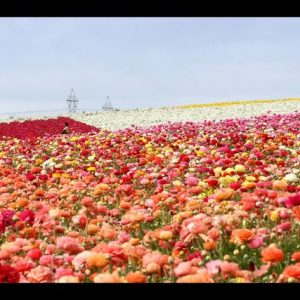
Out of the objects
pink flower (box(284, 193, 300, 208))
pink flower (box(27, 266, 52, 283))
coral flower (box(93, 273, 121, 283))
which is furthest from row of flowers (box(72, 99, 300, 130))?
coral flower (box(93, 273, 121, 283))

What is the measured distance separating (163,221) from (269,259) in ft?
7.10

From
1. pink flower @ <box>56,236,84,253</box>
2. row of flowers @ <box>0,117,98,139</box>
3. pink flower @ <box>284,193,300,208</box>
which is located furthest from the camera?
row of flowers @ <box>0,117,98,139</box>

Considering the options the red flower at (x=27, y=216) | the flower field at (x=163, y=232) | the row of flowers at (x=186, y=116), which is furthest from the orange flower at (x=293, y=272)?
the row of flowers at (x=186, y=116)

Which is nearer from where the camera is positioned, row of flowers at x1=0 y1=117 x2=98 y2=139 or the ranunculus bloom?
the ranunculus bloom

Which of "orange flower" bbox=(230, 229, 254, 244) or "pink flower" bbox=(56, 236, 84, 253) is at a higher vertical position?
"orange flower" bbox=(230, 229, 254, 244)

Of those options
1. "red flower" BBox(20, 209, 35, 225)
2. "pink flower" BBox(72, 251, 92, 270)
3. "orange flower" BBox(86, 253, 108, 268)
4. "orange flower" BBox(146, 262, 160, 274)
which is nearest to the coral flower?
"orange flower" BBox(86, 253, 108, 268)

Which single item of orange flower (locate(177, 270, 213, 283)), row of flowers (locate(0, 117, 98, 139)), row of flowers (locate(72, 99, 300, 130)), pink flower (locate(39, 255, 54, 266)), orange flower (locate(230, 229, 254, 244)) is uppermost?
row of flowers (locate(72, 99, 300, 130))

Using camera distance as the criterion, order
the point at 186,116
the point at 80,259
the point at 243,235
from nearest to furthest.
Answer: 1. the point at 80,259
2. the point at 243,235
3. the point at 186,116

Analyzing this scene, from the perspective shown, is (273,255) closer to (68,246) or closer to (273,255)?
(273,255)

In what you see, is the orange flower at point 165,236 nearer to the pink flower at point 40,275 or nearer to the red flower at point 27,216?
the pink flower at point 40,275

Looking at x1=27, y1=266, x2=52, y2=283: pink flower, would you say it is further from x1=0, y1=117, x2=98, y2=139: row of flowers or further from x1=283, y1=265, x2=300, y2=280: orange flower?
x1=0, y1=117, x2=98, y2=139: row of flowers

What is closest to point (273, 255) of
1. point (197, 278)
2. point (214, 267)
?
point (214, 267)

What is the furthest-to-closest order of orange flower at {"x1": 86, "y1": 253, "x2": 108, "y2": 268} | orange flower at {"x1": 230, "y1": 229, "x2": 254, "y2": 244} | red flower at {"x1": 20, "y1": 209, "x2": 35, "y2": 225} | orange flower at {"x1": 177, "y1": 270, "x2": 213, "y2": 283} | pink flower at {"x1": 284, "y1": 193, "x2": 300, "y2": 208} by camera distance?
red flower at {"x1": 20, "y1": 209, "x2": 35, "y2": 225}, pink flower at {"x1": 284, "y1": 193, "x2": 300, "y2": 208}, orange flower at {"x1": 230, "y1": 229, "x2": 254, "y2": 244}, orange flower at {"x1": 86, "y1": 253, "x2": 108, "y2": 268}, orange flower at {"x1": 177, "y1": 270, "x2": 213, "y2": 283}
